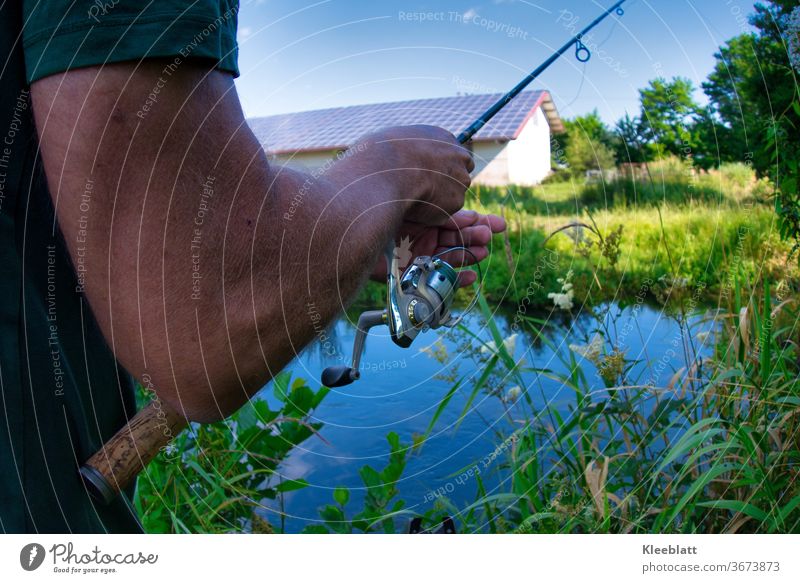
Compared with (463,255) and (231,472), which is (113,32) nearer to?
(463,255)

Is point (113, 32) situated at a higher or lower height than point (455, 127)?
lower

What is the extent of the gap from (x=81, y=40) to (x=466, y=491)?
4.15 feet

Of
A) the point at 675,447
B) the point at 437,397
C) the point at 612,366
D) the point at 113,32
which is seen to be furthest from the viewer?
the point at 437,397

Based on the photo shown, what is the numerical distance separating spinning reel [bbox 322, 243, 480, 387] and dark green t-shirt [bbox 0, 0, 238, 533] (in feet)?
0.94

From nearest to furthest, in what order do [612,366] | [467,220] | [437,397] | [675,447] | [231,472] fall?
[467,220]
[675,447]
[612,366]
[437,397]
[231,472]

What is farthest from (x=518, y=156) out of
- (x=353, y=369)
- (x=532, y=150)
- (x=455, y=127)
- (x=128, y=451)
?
(x=128, y=451)

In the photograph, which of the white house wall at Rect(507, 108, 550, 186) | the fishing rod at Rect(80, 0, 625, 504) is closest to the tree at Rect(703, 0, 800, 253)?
the white house wall at Rect(507, 108, 550, 186)

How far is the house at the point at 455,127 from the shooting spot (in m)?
1.28

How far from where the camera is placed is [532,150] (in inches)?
53.1

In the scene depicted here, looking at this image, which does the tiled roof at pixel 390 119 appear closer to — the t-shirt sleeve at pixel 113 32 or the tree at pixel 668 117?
the tree at pixel 668 117

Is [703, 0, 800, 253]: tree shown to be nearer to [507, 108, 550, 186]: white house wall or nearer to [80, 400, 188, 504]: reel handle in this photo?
[507, 108, 550, 186]: white house wall
